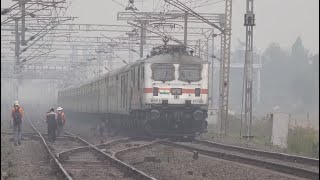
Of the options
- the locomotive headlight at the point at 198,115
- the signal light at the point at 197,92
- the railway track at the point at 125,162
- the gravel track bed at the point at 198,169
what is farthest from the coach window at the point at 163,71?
the gravel track bed at the point at 198,169

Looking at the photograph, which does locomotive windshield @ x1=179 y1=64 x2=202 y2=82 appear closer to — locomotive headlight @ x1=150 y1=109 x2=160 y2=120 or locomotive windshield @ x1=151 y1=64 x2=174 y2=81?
locomotive windshield @ x1=151 y1=64 x2=174 y2=81

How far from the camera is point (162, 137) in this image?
28406 millimetres

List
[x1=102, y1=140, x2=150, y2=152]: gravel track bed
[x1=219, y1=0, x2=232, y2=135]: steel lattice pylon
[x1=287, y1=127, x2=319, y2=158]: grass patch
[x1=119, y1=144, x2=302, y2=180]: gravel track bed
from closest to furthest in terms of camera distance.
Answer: [x1=119, y1=144, x2=302, y2=180]: gravel track bed < [x1=287, y1=127, x2=319, y2=158]: grass patch < [x1=102, y1=140, x2=150, y2=152]: gravel track bed < [x1=219, y1=0, x2=232, y2=135]: steel lattice pylon

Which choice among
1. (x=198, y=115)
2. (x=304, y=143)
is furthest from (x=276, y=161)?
(x=198, y=115)

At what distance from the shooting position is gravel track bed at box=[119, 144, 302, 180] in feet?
46.5

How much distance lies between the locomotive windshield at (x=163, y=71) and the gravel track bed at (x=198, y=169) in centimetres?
617

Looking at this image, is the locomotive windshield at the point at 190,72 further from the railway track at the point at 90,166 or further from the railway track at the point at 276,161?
the railway track at the point at 90,166

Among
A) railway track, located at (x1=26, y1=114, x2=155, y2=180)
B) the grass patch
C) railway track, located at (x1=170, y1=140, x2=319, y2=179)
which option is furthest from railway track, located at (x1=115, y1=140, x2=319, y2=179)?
the grass patch

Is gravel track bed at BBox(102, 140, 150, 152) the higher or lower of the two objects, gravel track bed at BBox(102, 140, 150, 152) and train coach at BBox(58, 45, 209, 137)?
the lower

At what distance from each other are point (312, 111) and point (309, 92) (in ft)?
2.77

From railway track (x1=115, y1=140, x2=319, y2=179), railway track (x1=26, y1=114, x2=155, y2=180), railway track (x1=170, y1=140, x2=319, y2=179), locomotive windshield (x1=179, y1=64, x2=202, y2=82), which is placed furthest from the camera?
locomotive windshield (x1=179, y1=64, x2=202, y2=82)

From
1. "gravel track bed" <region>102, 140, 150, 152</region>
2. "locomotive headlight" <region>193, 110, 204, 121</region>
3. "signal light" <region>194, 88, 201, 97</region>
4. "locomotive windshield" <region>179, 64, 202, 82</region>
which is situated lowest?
"gravel track bed" <region>102, 140, 150, 152</region>

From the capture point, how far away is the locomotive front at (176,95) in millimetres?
25594

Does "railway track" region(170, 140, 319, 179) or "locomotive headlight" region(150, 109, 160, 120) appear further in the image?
"locomotive headlight" region(150, 109, 160, 120)
